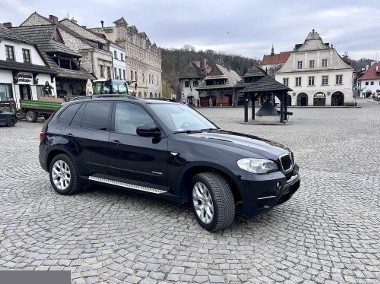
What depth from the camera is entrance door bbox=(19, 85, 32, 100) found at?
83.5 feet

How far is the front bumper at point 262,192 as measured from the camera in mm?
3850

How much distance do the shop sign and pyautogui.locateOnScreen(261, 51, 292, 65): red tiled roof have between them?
79774mm

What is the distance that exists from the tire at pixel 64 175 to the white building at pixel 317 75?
52102mm

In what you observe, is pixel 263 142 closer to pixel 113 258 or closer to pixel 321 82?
pixel 113 258

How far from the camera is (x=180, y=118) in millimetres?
5223

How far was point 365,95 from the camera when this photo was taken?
91.6 meters

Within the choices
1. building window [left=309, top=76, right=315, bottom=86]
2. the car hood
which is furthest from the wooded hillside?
the car hood

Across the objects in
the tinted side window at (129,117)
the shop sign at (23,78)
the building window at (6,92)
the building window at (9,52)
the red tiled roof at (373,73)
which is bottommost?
the tinted side window at (129,117)

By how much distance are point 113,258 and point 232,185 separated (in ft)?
5.82

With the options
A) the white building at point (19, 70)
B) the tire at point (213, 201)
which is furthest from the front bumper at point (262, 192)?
the white building at point (19, 70)

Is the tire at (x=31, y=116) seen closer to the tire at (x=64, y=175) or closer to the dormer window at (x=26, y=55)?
the dormer window at (x=26, y=55)

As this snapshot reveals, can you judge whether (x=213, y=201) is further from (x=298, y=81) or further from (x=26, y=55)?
(x=298, y=81)

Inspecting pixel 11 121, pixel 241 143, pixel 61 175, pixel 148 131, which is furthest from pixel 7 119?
pixel 241 143

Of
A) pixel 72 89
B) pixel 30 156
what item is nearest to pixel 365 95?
pixel 72 89
